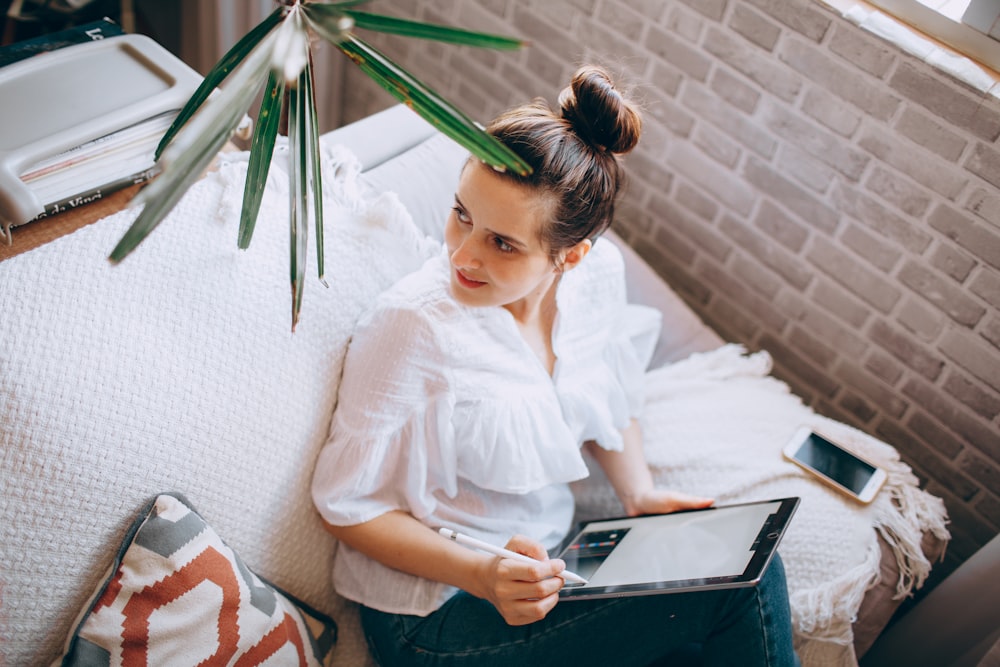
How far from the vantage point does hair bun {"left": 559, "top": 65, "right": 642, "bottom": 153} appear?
1.08 metres

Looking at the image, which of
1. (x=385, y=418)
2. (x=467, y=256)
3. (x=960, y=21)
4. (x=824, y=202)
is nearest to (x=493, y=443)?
(x=385, y=418)

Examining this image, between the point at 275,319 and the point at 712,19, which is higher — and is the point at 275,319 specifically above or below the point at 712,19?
below

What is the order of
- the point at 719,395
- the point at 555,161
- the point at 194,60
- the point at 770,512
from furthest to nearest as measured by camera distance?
the point at 194,60
the point at 719,395
the point at 770,512
the point at 555,161

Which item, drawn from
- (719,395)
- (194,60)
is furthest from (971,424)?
(194,60)

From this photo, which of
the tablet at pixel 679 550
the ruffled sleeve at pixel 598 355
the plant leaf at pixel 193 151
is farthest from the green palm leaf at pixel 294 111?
the tablet at pixel 679 550

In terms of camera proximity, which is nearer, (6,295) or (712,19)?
(6,295)

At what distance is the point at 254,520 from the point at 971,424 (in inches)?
58.4

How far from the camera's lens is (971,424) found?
5.56ft

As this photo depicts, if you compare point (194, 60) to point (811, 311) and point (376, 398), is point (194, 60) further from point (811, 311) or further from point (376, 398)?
point (811, 311)

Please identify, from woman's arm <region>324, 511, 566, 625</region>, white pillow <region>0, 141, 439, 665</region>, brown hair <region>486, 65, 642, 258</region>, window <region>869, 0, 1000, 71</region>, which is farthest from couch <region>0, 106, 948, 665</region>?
window <region>869, 0, 1000, 71</region>

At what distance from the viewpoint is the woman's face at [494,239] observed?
1093 millimetres

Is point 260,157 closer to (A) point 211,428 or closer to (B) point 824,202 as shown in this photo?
(A) point 211,428

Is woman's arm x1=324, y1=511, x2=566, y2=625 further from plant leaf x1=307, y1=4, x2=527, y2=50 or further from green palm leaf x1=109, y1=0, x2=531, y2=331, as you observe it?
plant leaf x1=307, y1=4, x2=527, y2=50

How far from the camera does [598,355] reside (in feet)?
4.85
